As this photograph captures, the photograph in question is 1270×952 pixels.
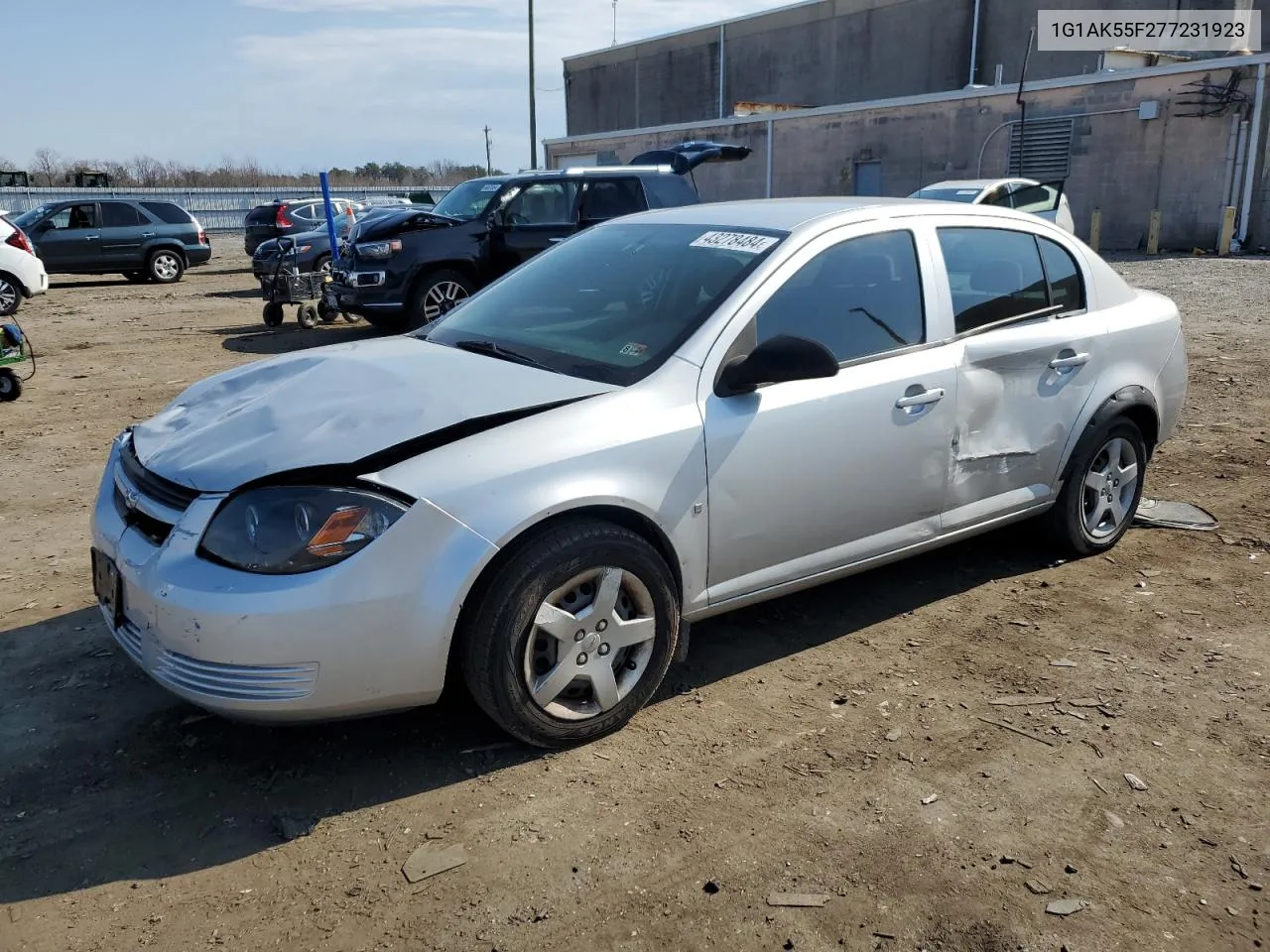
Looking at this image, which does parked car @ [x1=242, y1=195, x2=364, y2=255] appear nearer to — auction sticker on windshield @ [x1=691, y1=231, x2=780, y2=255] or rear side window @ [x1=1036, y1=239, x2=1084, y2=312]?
rear side window @ [x1=1036, y1=239, x2=1084, y2=312]

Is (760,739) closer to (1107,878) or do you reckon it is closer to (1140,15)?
(1107,878)

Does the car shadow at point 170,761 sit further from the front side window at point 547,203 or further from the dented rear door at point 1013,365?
the front side window at point 547,203

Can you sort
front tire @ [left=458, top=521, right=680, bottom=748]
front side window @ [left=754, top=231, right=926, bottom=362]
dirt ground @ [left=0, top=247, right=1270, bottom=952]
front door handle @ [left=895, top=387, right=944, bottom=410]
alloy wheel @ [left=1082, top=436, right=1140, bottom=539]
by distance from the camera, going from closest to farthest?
dirt ground @ [left=0, top=247, right=1270, bottom=952], front tire @ [left=458, top=521, right=680, bottom=748], front side window @ [left=754, top=231, right=926, bottom=362], front door handle @ [left=895, top=387, right=944, bottom=410], alloy wheel @ [left=1082, top=436, right=1140, bottom=539]

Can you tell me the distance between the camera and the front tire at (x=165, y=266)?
21359 millimetres

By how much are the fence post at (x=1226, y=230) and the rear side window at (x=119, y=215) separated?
22.0 m

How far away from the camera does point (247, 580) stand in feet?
9.39

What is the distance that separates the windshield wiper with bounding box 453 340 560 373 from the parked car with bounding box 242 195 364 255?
1976 cm

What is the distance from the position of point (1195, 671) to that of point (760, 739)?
1.74 meters

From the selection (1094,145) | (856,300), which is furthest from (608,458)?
(1094,145)

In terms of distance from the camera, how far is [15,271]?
13070mm

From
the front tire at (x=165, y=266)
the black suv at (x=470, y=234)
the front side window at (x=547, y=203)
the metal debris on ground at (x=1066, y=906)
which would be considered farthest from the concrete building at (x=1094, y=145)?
the metal debris on ground at (x=1066, y=906)

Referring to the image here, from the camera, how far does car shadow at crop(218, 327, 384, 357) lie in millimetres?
12008

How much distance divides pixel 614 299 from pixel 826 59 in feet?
135

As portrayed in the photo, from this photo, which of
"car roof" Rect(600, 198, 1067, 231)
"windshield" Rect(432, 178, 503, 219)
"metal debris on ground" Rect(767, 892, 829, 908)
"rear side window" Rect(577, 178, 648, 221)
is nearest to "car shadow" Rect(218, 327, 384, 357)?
"windshield" Rect(432, 178, 503, 219)
